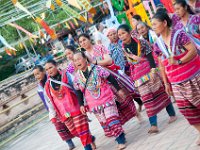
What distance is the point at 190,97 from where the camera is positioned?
4.97m

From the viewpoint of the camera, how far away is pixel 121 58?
291 inches

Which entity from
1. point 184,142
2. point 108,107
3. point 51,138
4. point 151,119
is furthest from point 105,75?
point 51,138

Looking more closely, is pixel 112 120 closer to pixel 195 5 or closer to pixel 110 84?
pixel 110 84

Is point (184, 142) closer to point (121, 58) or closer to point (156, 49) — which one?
point (156, 49)

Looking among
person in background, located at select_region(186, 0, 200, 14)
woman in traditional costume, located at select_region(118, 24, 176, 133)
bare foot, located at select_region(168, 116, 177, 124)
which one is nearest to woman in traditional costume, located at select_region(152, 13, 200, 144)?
person in background, located at select_region(186, 0, 200, 14)

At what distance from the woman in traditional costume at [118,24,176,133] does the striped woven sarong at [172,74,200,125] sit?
4.85 ft

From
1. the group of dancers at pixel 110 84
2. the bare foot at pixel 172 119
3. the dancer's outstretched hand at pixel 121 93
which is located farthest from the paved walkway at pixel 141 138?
the dancer's outstretched hand at pixel 121 93

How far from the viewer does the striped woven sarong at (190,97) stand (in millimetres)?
4973

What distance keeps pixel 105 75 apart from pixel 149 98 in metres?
0.76

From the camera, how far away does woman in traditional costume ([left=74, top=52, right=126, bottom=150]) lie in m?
6.29

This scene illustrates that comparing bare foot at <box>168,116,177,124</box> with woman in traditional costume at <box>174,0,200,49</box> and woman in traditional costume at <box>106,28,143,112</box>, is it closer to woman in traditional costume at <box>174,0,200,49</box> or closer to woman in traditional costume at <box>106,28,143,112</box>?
woman in traditional costume at <box>106,28,143,112</box>

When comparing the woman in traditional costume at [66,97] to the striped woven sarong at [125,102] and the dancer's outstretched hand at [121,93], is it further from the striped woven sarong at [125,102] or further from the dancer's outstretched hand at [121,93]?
the dancer's outstretched hand at [121,93]

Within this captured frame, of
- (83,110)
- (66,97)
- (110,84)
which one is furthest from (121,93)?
(66,97)

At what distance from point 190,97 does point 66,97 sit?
237 cm
